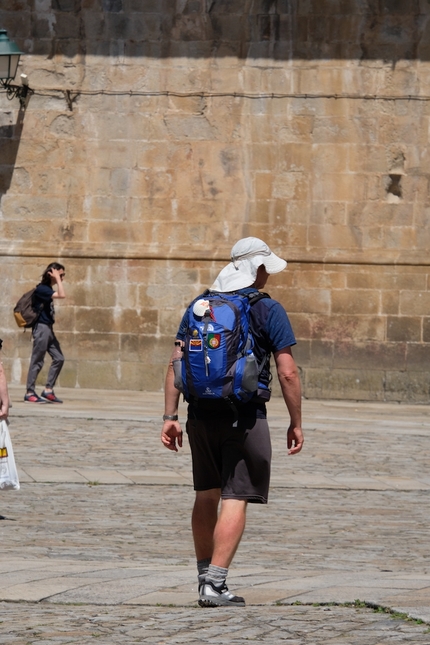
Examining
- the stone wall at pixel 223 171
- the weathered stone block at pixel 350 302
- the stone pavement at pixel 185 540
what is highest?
the stone wall at pixel 223 171

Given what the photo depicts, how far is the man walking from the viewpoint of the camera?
19.7ft

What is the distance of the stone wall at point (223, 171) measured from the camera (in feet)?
66.0

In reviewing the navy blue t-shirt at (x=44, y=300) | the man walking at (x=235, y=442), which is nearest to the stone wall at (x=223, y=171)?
the navy blue t-shirt at (x=44, y=300)

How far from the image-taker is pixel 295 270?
66.4 feet

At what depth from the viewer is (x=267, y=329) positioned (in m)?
6.07

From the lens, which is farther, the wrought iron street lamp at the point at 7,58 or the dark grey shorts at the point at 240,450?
the wrought iron street lamp at the point at 7,58

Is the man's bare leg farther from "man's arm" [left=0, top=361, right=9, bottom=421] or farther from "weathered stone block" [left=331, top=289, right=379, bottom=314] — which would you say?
"weathered stone block" [left=331, top=289, right=379, bottom=314]

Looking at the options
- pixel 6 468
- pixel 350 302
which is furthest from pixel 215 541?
pixel 350 302

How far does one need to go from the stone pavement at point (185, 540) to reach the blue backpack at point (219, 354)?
95 cm

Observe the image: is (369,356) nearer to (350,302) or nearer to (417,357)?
(417,357)

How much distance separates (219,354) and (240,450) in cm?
48

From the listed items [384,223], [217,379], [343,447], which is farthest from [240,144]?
[217,379]

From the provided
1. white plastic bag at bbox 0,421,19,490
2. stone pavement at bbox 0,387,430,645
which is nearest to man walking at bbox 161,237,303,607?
stone pavement at bbox 0,387,430,645

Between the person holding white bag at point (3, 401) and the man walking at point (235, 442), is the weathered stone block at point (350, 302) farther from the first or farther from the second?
the man walking at point (235, 442)
